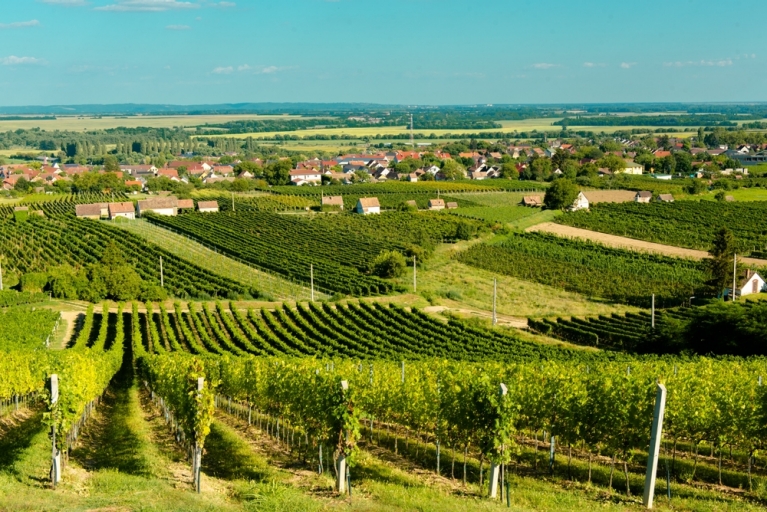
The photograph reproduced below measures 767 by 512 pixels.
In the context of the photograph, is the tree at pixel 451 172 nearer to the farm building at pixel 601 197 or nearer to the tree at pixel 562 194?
the farm building at pixel 601 197

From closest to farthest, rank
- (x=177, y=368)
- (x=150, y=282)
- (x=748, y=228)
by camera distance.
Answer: (x=177, y=368) → (x=150, y=282) → (x=748, y=228)

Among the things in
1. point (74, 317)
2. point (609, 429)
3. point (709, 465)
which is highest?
point (609, 429)

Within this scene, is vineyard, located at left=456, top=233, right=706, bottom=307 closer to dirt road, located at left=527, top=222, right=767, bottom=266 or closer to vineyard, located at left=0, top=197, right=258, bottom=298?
dirt road, located at left=527, top=222, right=767, bottom=266

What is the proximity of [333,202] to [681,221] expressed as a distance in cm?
4357

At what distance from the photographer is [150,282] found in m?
58.1

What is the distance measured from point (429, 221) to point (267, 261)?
27805mm

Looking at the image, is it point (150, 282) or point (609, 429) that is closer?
point (609, 429)

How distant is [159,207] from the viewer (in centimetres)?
9794

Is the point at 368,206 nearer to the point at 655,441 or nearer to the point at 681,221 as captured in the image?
the point at 681,221

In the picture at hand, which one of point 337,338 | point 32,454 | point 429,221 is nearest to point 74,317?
point 337,338

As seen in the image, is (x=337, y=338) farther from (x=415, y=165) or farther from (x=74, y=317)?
(x=415, y=165)

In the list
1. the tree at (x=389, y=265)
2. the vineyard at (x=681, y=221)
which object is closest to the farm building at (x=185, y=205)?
the tree at (x=389, y=265)

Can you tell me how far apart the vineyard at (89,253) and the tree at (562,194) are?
52.7 m

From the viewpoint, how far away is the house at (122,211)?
3679 inches
